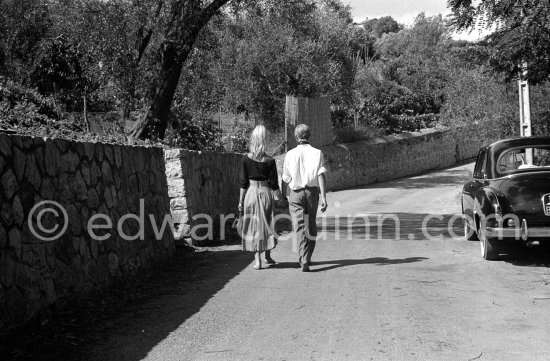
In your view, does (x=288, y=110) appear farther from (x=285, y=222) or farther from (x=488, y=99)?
(x=285, y=222)

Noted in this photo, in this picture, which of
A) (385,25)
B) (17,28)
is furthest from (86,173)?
(385,25)

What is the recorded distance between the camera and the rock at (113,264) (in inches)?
287

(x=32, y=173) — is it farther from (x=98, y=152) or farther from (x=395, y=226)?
(x=395, y=226)

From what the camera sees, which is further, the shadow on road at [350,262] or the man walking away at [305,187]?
the shadow on road at [350,262]

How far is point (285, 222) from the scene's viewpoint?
15.0m

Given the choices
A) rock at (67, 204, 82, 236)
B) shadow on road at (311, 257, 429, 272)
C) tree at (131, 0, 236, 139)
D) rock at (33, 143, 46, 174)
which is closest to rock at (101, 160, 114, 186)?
rock at (67, 204, 82, 236)

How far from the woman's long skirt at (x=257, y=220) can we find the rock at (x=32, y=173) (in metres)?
3.33

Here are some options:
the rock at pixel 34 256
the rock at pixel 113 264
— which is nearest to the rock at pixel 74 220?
the rock at pixel 34 256

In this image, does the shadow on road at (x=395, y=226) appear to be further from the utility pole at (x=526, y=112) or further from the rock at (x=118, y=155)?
the rock at (x=118, y=155)

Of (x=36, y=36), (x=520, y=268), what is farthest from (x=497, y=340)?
(x=36, y=36)

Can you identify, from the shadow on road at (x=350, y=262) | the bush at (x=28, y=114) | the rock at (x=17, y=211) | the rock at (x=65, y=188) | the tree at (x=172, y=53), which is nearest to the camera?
the rock at (x=17, y=211)

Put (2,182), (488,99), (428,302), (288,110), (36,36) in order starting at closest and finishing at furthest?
(2,182)
(428,302)
(488,99)
(288,110)
(36,36)

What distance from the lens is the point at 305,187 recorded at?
862 cm

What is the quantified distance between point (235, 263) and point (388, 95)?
27126 mm
